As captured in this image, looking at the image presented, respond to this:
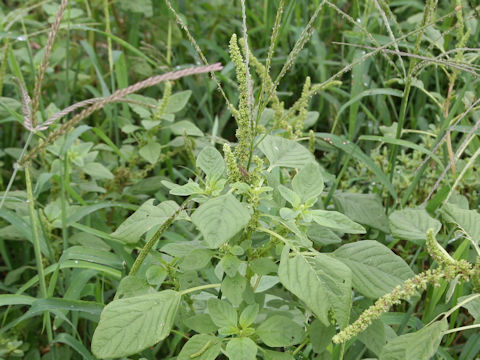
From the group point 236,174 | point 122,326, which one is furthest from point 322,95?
point 122,326

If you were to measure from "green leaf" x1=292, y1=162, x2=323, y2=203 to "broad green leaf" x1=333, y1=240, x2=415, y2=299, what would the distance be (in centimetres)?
13

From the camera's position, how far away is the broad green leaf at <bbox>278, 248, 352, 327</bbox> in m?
1.00

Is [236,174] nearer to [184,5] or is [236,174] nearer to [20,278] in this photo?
[20,278]

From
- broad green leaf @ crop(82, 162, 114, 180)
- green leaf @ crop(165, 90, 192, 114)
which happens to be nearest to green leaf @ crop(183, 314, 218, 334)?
broad green leaf @ crop(82, 162, 114, 180)

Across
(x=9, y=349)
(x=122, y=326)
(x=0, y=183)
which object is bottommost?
(x=9, y=349)

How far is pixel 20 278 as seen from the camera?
1.89m

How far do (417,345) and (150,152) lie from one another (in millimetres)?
1154

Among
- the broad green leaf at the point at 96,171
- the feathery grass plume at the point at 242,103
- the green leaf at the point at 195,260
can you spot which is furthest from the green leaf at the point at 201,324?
the broad green leaf at the point at 96,171

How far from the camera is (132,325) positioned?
1.05 meters

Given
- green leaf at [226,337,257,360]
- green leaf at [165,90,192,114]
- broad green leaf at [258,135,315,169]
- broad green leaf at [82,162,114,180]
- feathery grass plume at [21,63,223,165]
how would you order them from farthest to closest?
green leaf at [165,90,192,114] → broad green leaf at [82,162,114,180] → broad green leaf at [258,135,315,169] → green leaf at [226,337,257,360] → feathery grass plume at [21,63,223,165]

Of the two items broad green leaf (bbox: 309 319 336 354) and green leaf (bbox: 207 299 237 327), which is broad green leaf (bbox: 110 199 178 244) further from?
broad green leaf (bbox: 309 319 336 354)

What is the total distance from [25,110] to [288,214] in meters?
0.52

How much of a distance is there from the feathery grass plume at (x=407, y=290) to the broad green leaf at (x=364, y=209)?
0.49m

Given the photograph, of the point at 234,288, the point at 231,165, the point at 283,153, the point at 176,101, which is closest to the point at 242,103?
the point at 231,165
